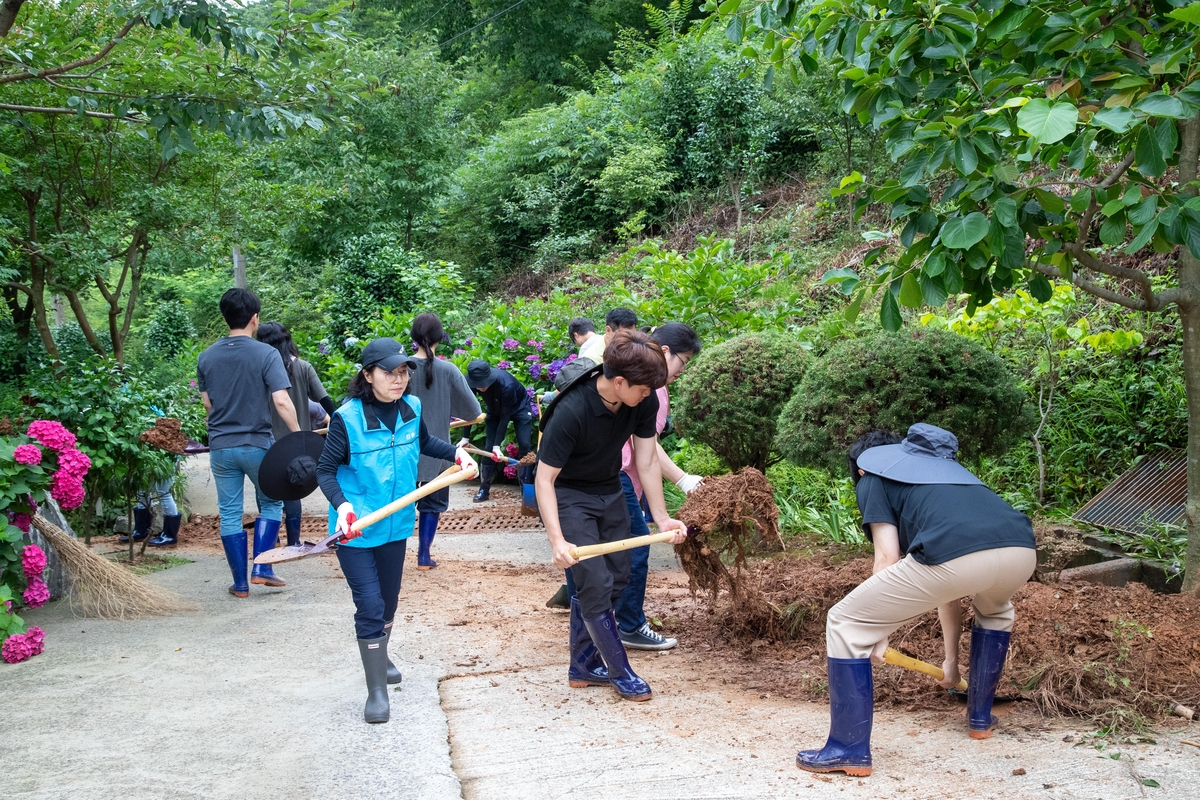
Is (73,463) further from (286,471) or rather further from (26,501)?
(286,471)

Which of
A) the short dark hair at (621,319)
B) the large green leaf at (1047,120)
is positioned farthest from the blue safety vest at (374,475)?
the large green leaf at (1047,120)

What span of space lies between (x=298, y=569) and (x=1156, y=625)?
558 cm

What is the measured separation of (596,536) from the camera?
4418 millimetres

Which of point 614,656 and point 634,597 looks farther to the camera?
point 634,597

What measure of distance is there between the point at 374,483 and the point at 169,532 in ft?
15.9

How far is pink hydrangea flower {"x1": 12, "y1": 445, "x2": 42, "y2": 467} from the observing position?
5.14 meters

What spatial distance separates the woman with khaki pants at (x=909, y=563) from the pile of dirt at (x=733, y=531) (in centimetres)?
113

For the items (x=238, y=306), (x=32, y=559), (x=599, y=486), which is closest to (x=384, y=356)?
(x=599, y=486)

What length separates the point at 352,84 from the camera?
21.6 ft

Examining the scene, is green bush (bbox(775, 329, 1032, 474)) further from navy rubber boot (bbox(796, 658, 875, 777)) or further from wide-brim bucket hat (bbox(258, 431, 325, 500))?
wide-brim bucket hat (bbox(258, 431, 325, 500))

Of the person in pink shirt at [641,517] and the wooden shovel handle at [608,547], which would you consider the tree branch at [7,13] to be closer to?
the person in pink shirt at [641,517]

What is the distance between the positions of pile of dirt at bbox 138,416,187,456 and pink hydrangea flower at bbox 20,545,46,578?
4.82 feet

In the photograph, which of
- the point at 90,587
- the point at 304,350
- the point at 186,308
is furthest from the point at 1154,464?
the point at 186,308

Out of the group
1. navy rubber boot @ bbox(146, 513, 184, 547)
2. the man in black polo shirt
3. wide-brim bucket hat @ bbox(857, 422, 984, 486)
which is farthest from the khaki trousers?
navy rubber boot @ bbox(146, 513, 184, 547)
